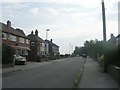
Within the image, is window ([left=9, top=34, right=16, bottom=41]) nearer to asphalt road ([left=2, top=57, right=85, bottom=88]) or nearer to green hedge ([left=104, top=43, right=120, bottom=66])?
asphalt road ([left=2, top=57, right=85, bottom=88])

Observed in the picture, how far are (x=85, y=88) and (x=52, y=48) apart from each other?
128851mm

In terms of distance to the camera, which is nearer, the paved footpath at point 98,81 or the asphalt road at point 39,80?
the paved footpath at point 98,81

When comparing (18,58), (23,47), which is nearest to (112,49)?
(18,58)

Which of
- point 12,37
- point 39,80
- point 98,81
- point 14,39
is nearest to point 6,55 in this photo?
point 39,80

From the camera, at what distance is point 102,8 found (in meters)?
32.5

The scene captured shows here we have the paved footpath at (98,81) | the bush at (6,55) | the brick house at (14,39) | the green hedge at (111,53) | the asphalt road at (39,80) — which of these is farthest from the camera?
the brick house at (14,39)

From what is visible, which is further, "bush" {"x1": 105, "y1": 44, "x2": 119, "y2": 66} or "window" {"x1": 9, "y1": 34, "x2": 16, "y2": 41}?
"window" {"x1": 9, "y1": 34, "x2": 16, "y2": 41}

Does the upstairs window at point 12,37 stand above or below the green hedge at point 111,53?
above

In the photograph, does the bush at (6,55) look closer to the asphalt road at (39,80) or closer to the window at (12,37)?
the asphalt road at (39,80)

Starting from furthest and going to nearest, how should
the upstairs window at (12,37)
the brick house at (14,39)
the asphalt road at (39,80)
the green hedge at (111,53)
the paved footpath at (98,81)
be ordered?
1. the upstairs window at (12,37)
2. the brick house at (14,39)
3. the green hedge at (111,53)
4. the asphalt road at (39,80)
5. the paved footpath at (98,81)

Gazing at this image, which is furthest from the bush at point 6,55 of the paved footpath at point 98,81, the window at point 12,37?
the window at point 12,37

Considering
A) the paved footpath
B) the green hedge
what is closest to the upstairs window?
the green hedge

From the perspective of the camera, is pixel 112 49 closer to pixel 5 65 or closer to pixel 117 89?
pixel 117 89

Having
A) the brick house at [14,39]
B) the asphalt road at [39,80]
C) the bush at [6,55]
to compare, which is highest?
the brick house at [14,39]
